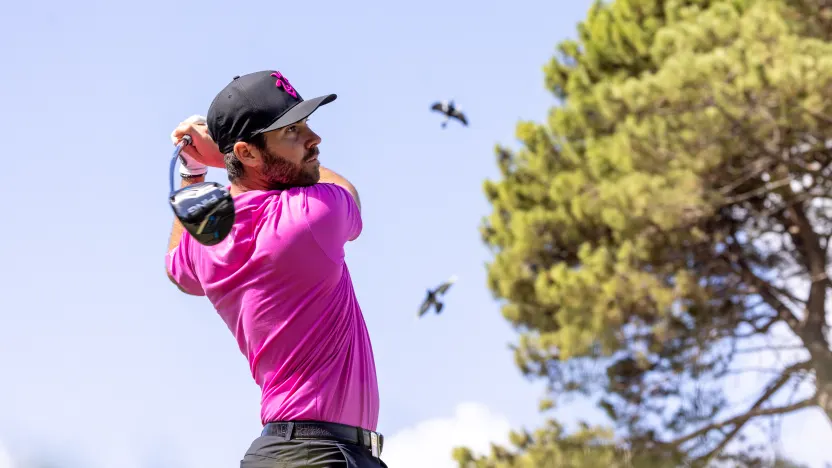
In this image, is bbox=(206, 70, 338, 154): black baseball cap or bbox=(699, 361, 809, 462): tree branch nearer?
bbox=(206, 70, 338, 154): black baseball cap

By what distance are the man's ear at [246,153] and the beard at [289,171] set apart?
2 centimetres

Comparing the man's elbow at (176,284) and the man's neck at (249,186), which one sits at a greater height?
the man's neck at (249,186)

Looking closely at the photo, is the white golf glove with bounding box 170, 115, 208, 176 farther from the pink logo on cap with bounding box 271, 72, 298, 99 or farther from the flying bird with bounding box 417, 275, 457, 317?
the flying bird with bounding box 417, 275, 457, 317

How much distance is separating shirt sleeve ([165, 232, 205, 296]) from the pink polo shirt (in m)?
0.17

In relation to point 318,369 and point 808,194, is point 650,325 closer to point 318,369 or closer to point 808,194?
point 808,194

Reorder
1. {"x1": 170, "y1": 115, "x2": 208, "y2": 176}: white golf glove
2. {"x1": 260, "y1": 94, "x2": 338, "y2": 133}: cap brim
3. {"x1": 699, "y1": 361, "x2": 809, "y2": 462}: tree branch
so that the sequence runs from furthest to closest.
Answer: {"x1": 699, "y1": 361, "x2": 809, "y2": 462}: tree branch → {"x1": 170, "y1": 115, "x2": 208, "y2": 176}: white golf glove → {"x1": 260, "y1": 94, "x2": 338, "y2": 133}: cap brim

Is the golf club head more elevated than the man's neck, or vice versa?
the man's neck

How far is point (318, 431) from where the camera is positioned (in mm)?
2703

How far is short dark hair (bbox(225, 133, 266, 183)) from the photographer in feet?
9.48

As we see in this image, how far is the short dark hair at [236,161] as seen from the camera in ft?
9.48

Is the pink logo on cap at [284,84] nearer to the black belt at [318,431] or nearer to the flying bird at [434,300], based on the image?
the black belt at [318,431]

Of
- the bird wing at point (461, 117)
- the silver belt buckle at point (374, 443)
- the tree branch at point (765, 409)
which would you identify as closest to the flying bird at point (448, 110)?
the bird wing at point (461, 117)

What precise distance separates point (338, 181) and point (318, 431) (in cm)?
71

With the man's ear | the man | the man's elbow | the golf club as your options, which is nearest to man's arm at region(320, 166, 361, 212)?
the man
